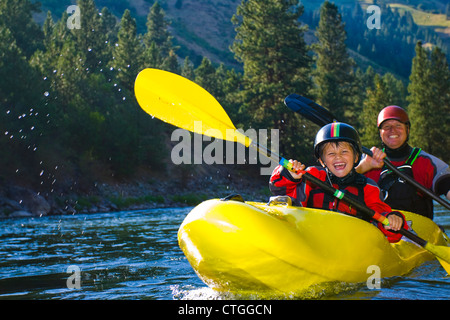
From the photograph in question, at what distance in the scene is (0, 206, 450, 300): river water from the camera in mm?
4684

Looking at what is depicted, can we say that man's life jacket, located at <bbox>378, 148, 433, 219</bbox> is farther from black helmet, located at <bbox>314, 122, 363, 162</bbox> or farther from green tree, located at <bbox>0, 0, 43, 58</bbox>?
green tree, located at <bbox>0, 0, 43, 58</bbox>

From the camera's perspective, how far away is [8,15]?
36.5 metres

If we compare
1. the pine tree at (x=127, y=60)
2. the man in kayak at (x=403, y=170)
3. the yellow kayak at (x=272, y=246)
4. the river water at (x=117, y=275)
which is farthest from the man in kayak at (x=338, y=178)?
the pine tree at (x=127, y=60)

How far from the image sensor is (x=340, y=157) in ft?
16.9

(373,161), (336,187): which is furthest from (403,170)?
(336,187)

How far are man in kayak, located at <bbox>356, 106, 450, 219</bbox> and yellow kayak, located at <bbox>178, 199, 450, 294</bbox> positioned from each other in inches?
86.1

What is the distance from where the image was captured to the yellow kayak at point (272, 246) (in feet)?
13.6

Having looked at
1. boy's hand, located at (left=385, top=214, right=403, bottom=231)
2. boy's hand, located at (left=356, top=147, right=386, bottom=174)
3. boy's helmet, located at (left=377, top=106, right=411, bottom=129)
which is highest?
boy's helmet, located at (left=377, top=106, right=411, bottom=129)

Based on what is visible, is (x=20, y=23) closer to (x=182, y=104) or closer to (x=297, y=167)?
(x=182, y=104)

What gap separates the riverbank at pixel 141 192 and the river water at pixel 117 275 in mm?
9933

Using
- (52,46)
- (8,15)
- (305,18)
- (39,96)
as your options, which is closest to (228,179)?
(52,46)

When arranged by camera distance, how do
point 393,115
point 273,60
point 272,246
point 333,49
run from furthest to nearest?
point 333,49, point 273,60, point 393,115, point 272,246

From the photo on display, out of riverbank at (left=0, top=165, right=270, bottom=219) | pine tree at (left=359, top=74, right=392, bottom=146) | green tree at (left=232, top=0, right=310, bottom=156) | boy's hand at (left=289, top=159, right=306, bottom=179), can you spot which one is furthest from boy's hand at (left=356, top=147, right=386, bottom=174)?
pine tree at (left=359, top=74, right=392, bottom=146)

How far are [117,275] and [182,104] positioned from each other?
1930 mm
